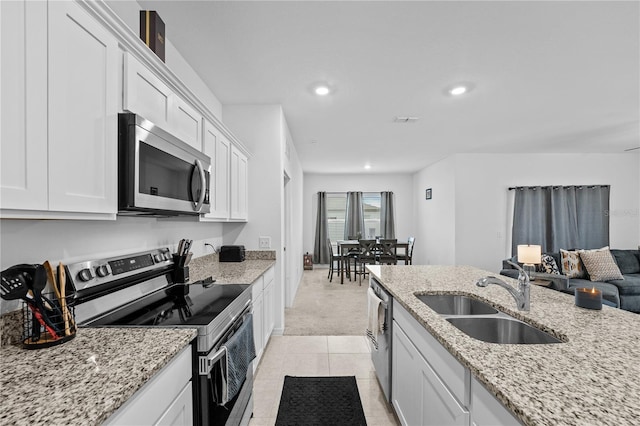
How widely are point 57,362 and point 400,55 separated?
259 cm

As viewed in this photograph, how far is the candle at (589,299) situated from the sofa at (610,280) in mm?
2609

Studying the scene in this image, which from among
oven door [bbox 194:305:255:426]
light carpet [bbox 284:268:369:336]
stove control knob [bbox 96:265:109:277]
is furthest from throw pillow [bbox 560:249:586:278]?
stove control knob [bbox 96:265:109:277]

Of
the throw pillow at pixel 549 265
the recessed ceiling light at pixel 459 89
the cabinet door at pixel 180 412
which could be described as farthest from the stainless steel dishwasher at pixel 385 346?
the throw pillow at pixel 549 265

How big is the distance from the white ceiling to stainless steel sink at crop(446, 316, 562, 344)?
177 centimetres

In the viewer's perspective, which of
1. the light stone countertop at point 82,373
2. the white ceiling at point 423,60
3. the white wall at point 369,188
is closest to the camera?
the light stone countertop at point 82,373

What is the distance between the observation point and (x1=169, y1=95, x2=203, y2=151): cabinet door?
1704 mm

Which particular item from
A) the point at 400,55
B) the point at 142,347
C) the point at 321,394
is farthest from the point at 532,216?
the point at 142,347

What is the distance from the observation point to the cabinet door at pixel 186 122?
1.70 m

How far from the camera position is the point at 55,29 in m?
0.91

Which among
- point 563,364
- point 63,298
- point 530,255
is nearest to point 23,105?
point 63,298

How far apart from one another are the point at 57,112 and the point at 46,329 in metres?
0.72

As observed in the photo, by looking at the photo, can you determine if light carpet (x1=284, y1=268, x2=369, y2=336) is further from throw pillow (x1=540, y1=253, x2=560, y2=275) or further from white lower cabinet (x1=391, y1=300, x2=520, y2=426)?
throw pillow (x1=540, y1=253, x2=560, y2=275)

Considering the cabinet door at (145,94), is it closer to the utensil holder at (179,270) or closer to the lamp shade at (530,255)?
the utensil holder at (179,270)

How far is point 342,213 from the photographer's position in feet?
27.7
